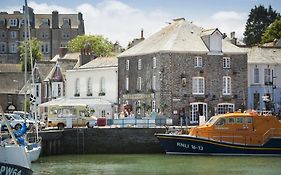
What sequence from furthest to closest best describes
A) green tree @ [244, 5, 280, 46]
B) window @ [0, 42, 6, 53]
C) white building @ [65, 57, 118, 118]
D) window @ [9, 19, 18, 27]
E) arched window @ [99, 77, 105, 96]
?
window @ [0, 42, 6, 53]
window @ [9, 19, 18, 27]
green tree @ [244, 5, 280, 46]
arched window @ [99, 77, 105, 96]
white building @ [65, 57, 118, 118]

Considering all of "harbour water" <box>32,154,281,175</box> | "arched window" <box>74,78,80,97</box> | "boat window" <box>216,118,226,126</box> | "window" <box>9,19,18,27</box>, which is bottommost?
"harbour water" <box>32,154,281,175</box>

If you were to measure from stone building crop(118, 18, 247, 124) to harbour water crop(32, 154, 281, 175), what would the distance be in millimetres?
11818

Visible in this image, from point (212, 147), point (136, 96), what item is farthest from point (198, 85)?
point (212, 147)

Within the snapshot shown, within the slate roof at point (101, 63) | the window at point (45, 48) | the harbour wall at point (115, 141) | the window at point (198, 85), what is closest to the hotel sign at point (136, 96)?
the window at point (198, 85)

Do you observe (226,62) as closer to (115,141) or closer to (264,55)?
(264,55)

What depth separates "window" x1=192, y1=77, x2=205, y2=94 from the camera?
194ft

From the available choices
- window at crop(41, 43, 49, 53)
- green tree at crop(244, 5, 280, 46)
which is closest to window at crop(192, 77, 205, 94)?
green tree at crop(244, 5, 280, 46)

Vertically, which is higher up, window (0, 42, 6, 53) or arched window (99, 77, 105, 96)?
window (0, 42, 6, 53)

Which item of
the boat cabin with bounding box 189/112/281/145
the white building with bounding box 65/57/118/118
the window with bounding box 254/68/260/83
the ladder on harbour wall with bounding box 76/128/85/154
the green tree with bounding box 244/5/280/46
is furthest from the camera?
the green tree with bounding box 244/5/280/46

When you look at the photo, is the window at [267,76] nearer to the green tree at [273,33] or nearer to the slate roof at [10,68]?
the green tree at [273,33]

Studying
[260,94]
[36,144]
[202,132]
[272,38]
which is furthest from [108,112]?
[272,38]

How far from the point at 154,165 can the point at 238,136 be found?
7.85m

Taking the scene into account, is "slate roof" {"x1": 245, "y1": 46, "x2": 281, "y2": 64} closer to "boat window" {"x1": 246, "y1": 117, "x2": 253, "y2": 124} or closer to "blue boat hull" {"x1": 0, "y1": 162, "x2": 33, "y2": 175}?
"boat window" {"x1": 246, "y1": 117, "x2": 253, "y2": 124}

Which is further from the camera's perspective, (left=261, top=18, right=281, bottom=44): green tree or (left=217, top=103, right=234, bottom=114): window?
(left=261, top=18, right=281, bottom=44): green tree
